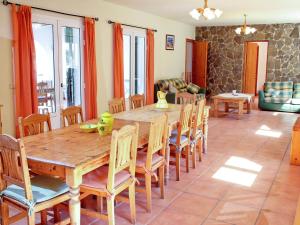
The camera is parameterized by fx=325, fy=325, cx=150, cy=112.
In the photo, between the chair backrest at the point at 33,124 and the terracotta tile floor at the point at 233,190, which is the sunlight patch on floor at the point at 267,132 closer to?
the terracotta tile floor at the point at 233,190

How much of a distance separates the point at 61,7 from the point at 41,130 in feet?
10.6

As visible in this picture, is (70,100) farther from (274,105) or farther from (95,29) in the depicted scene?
(274,105)

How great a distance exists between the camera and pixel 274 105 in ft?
29.7

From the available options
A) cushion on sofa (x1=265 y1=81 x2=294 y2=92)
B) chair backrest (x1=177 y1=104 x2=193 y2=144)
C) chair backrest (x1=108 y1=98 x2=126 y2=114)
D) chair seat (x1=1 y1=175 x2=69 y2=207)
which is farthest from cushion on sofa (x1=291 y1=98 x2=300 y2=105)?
chair seat (x1=1 y1=175 x2=69 y2=207)

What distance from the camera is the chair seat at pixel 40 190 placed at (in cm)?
228

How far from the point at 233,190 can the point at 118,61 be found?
4.37m

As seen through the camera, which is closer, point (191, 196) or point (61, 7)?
point (191, 196)

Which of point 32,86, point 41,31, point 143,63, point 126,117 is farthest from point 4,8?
point 143,63

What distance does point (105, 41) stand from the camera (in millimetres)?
6883

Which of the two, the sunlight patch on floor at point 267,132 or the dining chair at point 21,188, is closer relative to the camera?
the dining chair at point 21,188

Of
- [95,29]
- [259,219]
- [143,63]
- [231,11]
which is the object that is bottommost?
[259,219]

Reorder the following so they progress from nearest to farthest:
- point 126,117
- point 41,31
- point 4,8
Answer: point 126,117, point 4,8, point 41,31

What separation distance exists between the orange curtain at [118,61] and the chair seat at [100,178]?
4.48m

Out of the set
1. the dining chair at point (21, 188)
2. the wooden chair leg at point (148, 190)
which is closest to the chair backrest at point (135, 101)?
the wooden chair leg at point (148, 190)
